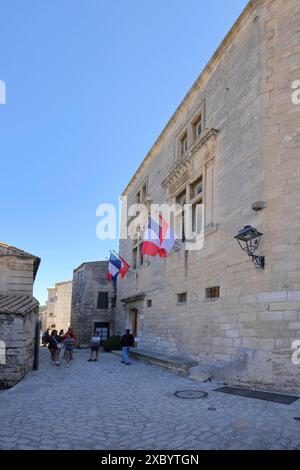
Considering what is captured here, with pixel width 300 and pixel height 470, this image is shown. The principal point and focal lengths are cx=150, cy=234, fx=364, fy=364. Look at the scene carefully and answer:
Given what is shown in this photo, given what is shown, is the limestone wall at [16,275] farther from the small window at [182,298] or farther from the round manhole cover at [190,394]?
the round manhole cover at [190,394]

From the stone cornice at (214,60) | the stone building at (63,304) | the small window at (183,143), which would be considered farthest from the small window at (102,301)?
the small window at (183,143)

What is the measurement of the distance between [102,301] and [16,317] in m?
14.8

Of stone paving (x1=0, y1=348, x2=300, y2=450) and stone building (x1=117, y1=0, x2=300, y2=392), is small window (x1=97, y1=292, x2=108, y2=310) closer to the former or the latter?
stone building (x1=117, y1=0, x2=300, y2=392)

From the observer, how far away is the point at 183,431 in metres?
4.45

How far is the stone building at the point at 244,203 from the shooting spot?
23.0 ft

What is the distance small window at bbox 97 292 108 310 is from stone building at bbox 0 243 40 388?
12.0 metres

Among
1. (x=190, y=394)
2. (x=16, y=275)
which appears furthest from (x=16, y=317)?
(x=190, y=394)

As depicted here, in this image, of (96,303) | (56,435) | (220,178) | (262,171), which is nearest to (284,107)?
(262,171)

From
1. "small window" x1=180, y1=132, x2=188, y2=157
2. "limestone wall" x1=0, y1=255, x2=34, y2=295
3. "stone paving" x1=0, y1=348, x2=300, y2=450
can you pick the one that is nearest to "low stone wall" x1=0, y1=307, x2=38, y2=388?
"stone paving" x1=0, y1=348, x2=300, y2=450

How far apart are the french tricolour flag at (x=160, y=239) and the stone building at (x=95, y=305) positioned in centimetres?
1200

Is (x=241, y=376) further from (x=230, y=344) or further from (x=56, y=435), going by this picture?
(x=56, y=435)

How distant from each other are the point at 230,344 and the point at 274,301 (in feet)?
5.70

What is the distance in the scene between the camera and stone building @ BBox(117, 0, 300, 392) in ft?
23.0

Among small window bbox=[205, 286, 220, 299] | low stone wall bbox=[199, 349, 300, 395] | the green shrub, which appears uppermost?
small window bbox=[205, 286, 220, 299]
